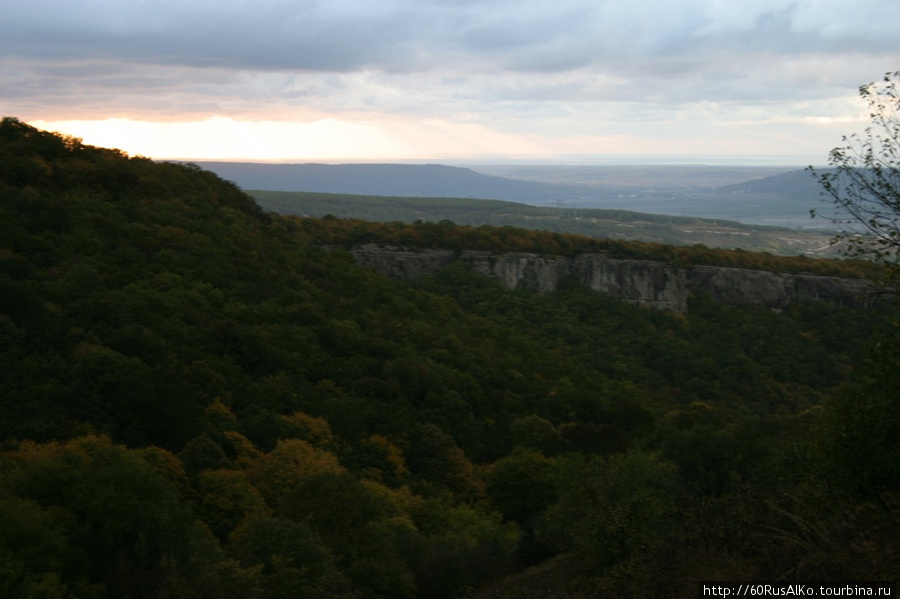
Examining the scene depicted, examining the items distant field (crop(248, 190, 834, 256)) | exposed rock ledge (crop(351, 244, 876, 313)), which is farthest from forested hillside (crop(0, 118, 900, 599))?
distant field (crop(248, 190, 834, 256))

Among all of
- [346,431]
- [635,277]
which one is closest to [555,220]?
[635,277]

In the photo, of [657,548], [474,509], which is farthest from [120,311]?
[657,548]

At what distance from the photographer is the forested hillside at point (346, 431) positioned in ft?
50.0

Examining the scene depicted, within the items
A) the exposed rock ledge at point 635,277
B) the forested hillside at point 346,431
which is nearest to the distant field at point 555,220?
the exposed rock ledge at point 635,277

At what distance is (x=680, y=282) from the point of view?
63125 millimetres

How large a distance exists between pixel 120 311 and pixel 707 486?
60.8ft

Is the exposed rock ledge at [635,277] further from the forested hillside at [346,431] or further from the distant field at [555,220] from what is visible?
the distant field at [555,220]

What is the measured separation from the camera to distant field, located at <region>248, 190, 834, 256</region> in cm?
13575

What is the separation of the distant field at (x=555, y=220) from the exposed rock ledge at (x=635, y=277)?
68029mm

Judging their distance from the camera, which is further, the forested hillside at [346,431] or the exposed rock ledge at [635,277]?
the exposed rock ledge at [635,277]

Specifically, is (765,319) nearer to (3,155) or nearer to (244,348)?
(244,348)

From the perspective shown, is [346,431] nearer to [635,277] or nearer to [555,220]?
[635,277]

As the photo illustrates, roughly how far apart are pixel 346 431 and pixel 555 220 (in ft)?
406

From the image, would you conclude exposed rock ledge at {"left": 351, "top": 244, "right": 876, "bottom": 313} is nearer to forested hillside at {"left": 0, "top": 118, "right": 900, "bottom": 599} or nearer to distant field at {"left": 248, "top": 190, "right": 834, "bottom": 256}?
forested hillside at {"left": 0, "top": 118, "right": 900, "bottom": 599}
